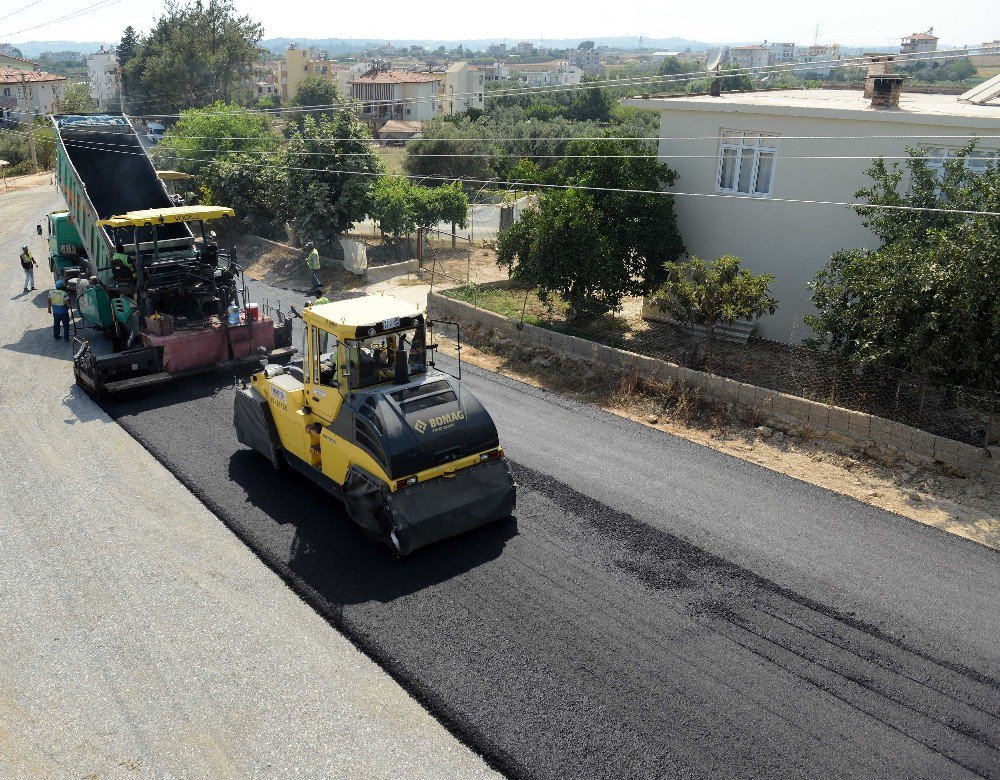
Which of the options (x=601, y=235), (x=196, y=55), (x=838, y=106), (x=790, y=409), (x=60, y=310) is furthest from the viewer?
(x=196, y=55)

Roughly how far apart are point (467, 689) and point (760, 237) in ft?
45.1

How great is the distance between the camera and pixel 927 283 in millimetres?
12406

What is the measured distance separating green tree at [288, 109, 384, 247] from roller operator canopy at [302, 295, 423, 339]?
15197mm

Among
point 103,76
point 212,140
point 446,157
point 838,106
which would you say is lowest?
point 446,157

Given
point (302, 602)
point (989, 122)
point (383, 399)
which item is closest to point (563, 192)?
point (989, 122)

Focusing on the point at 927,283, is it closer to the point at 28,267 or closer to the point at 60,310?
the point at 60,310

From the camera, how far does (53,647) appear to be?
27.5 ft

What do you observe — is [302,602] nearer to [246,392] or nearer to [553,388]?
[246,392]

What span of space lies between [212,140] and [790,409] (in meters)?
28.7

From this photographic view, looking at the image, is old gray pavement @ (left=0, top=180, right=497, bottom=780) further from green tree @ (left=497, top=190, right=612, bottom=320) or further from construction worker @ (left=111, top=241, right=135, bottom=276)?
green tree @ (left=497, top=190, right=612, bottom=320)

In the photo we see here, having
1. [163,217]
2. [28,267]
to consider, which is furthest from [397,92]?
[163,217]

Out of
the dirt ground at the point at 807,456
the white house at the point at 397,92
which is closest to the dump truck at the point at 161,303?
the dirt ground at the point at 807,456

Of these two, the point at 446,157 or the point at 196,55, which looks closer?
the point at 446,157

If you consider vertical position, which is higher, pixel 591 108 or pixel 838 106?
pixel 591 108
